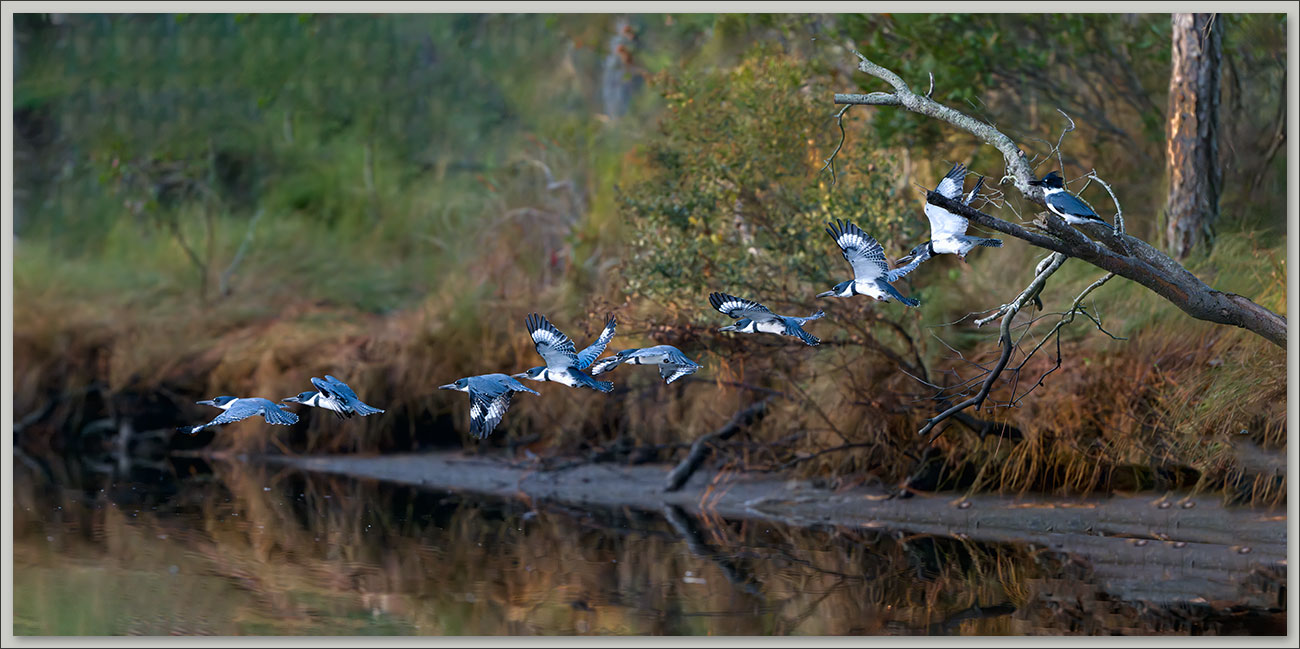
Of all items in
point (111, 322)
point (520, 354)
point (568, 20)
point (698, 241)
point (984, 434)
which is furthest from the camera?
point (568, 20)

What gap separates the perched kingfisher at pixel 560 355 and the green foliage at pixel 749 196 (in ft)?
11.1

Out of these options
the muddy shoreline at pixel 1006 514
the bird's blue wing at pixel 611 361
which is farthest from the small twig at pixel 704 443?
the bird's blue wing at pixel 611 361

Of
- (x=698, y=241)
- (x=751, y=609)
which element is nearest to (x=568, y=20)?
(x=698, y=241)

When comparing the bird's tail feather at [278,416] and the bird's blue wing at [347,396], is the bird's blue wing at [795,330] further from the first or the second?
the bird's tail feather at [278,416]

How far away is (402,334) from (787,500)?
3.51 m

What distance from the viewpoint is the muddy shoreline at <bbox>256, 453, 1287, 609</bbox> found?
6.06 meters

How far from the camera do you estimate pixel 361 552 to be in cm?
Result: 680

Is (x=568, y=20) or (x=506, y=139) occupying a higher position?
(x=568, y=20)

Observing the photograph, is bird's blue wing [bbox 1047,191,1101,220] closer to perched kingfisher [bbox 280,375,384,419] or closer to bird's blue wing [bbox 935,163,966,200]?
bird's blue wing [bbox 935,163,966,200]

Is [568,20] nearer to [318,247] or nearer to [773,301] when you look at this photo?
[318,247]

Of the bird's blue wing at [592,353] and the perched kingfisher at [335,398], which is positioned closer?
the bird's blue wing at [592,353]

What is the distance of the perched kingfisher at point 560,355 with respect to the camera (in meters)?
4.29

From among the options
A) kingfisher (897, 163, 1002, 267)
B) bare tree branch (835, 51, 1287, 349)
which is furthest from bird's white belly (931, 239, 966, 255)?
bare tree branch (835, 51, 1287, 349)

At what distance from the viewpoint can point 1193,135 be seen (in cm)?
803
